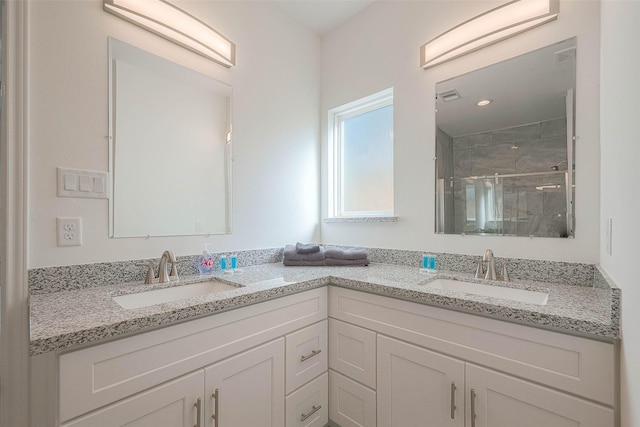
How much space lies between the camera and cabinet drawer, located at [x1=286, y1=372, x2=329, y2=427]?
1256 millimetres

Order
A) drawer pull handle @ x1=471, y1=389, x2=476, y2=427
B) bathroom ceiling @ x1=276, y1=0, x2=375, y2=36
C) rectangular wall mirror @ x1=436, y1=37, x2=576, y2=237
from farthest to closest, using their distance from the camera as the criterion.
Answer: bathroom ceiling @ x1=276, y1=0, x2=375, y2=36
rectangular wall mirror @ x1=436, y1=37, x2=576, y2=237
drawer pull handle @ x1=471, y1=389, x2=476, y2=427

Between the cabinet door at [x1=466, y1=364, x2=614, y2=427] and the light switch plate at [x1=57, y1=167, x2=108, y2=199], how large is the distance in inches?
63.9

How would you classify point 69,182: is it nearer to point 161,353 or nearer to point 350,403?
point 161,353

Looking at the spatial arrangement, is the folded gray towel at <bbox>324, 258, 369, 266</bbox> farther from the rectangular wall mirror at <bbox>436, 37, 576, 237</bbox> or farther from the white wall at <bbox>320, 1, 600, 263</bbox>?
the rectangular wall mirror at <bbox>436, 37, 576, 237</bbox>

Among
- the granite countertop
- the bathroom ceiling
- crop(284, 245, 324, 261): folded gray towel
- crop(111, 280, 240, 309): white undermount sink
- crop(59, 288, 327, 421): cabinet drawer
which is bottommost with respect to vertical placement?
crop(59, 288, 327, 421): cabinet drawer

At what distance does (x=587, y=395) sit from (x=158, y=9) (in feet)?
7.23

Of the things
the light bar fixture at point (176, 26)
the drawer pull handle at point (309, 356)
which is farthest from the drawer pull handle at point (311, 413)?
the light bar fixture at point (176, 26)

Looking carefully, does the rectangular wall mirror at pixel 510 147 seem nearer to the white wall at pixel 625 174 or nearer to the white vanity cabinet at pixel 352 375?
the white wall at pixel 625 174

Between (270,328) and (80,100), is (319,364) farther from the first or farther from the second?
(80,100)

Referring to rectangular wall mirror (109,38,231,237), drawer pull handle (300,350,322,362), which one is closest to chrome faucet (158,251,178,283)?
rectangular wall mirror (109,38,231,237)

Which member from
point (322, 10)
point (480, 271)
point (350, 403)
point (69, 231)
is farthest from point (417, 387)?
point (322, 10)

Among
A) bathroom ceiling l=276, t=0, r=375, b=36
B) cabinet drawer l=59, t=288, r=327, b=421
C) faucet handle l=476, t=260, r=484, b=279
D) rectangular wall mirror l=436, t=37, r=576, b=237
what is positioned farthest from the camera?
bathroom ceiling l=276, t=0, r=375, b=36

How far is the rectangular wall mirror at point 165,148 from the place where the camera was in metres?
1.27

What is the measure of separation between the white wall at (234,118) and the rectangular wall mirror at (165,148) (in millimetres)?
45
